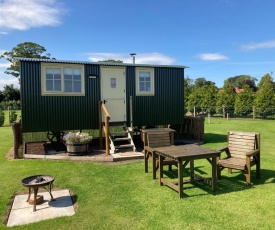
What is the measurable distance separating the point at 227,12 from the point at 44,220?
721 inches

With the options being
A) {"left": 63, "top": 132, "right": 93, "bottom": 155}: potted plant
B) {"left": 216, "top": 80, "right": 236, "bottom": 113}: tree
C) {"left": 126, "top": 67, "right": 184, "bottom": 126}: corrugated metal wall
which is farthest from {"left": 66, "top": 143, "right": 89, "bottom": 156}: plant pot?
{"left": 216, "top": 80, "right": 236, "bottom": 113}: tree

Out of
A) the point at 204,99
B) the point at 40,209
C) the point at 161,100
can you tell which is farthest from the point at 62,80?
the point at 204,99

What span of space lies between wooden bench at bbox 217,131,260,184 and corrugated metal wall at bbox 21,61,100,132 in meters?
5.44

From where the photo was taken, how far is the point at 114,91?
9961mm

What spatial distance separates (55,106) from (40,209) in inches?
217

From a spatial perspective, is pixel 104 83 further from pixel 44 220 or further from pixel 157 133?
pixel 44 220

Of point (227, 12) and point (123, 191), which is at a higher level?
point (227, 12)

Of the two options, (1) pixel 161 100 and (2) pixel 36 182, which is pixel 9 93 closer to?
(1) pixel 161 100

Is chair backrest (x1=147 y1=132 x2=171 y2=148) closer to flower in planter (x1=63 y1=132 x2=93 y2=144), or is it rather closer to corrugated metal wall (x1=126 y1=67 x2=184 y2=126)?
flower in planter (x1=63 y1=132 x2=93 y2=144)

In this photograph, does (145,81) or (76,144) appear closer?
(76,144)

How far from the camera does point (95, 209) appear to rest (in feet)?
13.5

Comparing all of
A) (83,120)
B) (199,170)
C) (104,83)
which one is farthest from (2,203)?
(104,83)

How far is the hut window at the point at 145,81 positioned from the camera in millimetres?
10281

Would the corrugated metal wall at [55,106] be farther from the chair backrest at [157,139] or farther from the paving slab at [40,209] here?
the paving slab at [40,209]
